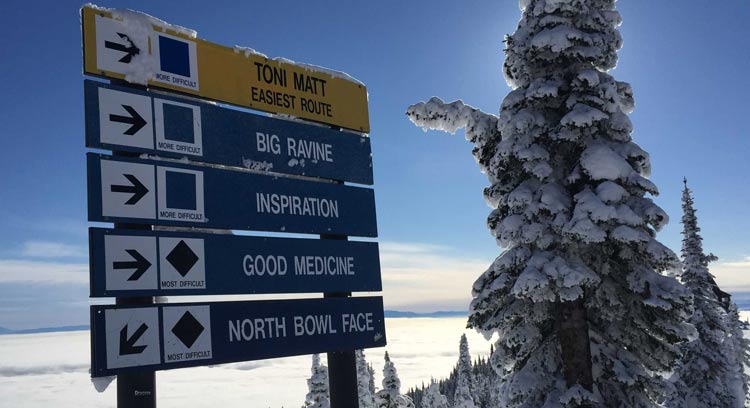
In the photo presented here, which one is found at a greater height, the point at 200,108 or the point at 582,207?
the point at 200,108

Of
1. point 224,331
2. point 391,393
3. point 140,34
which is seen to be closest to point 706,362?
point 391,393

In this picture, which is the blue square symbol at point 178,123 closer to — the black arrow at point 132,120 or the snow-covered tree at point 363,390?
the black arrow at point 132,120

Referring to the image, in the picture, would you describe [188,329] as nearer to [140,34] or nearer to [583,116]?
[140,34]

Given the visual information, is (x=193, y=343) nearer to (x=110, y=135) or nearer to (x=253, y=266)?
(x=253, y=266)

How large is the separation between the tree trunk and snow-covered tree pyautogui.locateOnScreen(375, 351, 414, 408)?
24496mm

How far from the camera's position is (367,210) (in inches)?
364

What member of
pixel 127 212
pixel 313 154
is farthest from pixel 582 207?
pixel 127 212

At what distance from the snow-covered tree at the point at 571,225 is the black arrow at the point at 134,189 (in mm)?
6092

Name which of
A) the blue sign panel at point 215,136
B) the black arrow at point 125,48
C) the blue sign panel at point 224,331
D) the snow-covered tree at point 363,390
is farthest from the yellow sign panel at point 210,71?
the snow-covered tree at point 363,390

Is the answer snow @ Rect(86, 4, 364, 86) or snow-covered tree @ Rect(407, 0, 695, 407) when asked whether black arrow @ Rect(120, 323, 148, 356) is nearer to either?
snow @ Rect(86, 4, 364, 86)

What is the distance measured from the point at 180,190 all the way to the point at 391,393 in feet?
98.2

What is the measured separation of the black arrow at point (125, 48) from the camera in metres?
6.70

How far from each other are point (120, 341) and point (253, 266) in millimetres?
1824

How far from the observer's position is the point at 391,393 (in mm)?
34625
